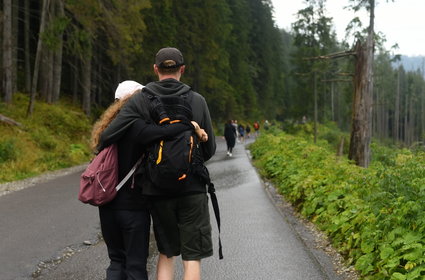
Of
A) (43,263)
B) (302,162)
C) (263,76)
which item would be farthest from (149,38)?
(263,76)

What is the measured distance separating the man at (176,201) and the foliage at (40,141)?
1048cm

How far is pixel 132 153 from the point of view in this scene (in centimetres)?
335

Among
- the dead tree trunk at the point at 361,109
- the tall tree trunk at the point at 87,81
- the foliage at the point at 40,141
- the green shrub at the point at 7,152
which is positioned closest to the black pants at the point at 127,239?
the foliage at the point at 40,141

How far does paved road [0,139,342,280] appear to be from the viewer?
5.28 metres

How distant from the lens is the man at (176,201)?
3.25 m

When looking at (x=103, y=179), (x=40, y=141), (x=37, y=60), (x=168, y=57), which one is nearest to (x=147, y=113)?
(x=168, y=57)

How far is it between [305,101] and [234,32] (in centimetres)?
A: 1770

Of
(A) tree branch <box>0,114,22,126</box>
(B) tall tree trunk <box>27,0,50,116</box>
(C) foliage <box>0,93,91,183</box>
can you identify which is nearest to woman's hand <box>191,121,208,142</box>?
(C) foliage <box>0,93,91,183</box>

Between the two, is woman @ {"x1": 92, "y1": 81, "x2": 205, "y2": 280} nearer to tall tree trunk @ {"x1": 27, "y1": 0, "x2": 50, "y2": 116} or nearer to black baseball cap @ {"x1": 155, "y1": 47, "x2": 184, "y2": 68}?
black baseball cap @ {"x1": 155, "y1": 47, "x2": 184, "y2": 68}

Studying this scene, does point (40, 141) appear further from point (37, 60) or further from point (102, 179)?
point (102, 179)

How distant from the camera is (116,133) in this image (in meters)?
3.27

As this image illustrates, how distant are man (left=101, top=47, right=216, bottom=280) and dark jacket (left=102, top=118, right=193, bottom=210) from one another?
2.6 inches

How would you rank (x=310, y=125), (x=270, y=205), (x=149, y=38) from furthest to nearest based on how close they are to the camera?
(x=310, y=125) → (x=149, y=38) → (x=270, y=205)

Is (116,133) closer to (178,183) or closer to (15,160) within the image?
(178,183)
